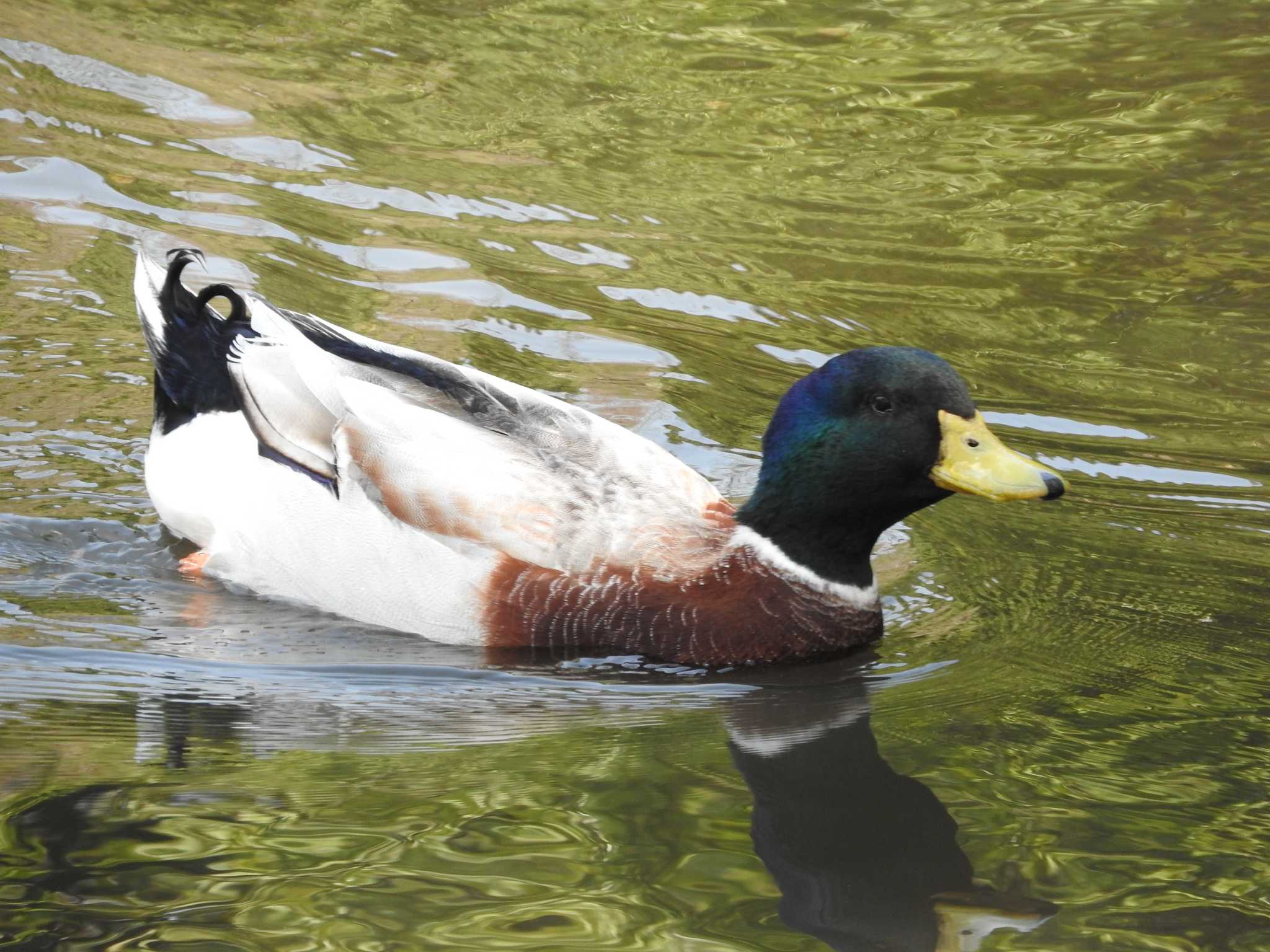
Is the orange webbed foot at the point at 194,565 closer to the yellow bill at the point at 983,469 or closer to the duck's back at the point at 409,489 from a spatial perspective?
the duck's back at the point at 409,489

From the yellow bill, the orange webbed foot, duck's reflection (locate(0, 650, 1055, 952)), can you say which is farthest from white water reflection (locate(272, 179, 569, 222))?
→ the yellow bill

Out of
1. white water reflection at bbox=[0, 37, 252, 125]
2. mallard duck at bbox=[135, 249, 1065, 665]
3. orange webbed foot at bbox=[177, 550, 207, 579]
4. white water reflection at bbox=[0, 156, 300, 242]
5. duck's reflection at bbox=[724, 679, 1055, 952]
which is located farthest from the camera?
white water reflection at bbox=[0, 37, 252, 125]

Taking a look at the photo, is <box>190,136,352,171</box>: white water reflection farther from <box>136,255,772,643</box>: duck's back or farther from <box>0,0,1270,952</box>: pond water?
<box>136,255,772,643</box>: duck's back

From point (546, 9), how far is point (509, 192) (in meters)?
2.86

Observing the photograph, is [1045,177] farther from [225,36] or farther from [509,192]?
[225,36]

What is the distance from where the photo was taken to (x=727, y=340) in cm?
817

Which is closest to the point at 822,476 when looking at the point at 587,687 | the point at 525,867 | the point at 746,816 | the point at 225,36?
the point at 587,687

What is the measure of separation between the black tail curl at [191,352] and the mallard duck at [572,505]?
399 mm

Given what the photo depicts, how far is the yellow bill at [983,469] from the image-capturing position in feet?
15.9

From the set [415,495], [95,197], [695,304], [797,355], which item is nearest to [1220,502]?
[797,355]

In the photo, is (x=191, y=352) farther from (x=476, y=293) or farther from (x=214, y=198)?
(x=214, y=198)

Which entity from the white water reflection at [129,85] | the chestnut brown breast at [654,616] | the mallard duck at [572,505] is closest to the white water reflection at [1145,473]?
the mallard duck at [572,505]

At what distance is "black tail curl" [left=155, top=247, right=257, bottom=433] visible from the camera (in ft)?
20.5

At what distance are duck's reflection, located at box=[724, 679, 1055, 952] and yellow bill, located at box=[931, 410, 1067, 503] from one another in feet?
2.38
